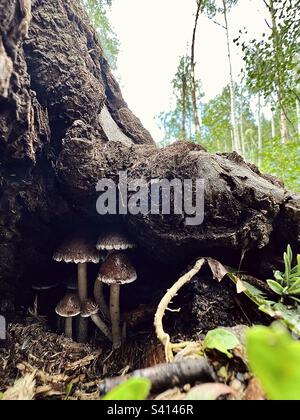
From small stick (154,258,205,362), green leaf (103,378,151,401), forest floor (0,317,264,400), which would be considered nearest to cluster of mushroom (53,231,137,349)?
forest floor (0,317,264,400)

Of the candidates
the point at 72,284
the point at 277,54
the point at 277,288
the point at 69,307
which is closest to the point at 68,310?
the point at 69,307

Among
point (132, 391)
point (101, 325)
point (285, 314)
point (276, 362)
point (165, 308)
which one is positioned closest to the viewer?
point (276, 362)

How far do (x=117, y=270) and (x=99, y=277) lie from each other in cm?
19

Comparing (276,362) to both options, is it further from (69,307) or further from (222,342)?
(69,307)

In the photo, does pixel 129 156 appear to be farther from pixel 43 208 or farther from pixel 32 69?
pixel 32 69

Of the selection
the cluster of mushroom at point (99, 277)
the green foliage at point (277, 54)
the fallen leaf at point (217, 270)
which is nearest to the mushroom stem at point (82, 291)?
the cluster of mushroom at point (99, 277)

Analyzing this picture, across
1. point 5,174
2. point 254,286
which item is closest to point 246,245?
point 254,286

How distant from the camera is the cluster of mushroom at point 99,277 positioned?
7.79ft

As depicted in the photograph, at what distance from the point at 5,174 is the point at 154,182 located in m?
1.32

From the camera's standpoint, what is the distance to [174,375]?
1106 millimetres

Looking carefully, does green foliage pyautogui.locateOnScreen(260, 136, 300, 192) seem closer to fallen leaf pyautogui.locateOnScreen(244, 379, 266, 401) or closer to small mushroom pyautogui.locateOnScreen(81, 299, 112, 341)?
small mushroom pyautogui.locateOnScreen(81, 299, 112, 341)

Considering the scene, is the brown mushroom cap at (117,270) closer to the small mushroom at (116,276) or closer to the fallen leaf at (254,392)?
the small mushroom at (116,276)

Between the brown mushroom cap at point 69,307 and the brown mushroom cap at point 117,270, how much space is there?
1.47 feet
